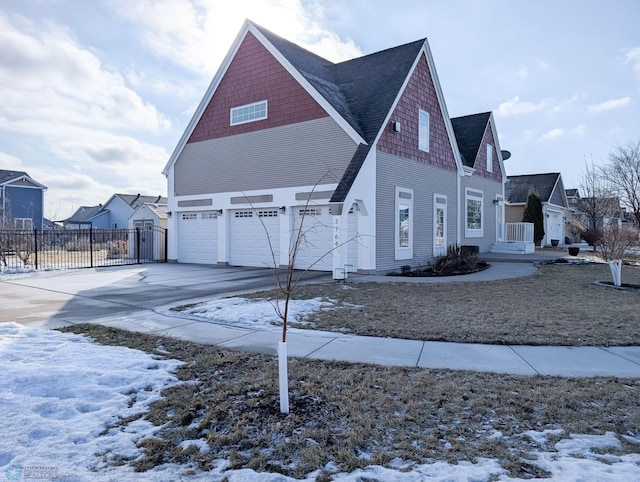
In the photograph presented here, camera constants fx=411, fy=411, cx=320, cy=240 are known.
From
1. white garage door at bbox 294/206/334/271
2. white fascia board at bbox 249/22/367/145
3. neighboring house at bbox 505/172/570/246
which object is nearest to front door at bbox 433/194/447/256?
white garage door at bbox 294/206/334/271

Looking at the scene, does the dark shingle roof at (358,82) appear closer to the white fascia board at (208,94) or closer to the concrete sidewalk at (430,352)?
the white fascia board at (208,94)

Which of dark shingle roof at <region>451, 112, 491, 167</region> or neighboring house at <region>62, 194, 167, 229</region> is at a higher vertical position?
dark shingle roof at <region>451, 112, 491, 167</region>

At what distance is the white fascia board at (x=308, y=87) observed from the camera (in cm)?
1492

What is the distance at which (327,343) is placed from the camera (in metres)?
6.18

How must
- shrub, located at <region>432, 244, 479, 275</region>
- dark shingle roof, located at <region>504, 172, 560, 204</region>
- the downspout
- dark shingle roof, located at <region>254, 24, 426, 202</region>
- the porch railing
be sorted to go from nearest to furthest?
dark shingle roof, located at <region>254, 24, 426, 202</region> → shrub, located at <region>432, 244, 479, 275</region> → the downspout → the porch railing → dark shingle roof, located at <region>504, 172, 560, 204</region>

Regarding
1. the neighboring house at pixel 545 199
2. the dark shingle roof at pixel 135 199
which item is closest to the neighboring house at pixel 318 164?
the neighboring house at pixel 545 199

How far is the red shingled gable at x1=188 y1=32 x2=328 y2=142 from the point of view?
648 inches

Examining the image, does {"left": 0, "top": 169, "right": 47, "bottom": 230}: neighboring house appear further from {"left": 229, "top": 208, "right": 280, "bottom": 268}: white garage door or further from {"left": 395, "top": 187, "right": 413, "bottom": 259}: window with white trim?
{"left": 395, "top": 187, "right": 413, "bottom": 259}: window with white trim

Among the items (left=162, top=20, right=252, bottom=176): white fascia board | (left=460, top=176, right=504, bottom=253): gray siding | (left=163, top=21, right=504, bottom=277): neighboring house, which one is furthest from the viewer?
(left=460, top=176, right=504, bottom=253): gray siding

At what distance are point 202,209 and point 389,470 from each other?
18564mm

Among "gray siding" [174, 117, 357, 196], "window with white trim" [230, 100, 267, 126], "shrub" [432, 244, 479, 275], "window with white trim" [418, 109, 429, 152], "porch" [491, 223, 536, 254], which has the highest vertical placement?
"window with white trim" [230, 100, 267, 126]

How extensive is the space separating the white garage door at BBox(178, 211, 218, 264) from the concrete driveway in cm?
214

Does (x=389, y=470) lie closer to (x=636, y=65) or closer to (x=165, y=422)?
(x=165, y=422)

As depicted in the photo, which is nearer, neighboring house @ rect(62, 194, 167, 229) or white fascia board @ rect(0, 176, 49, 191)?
white fascia board @ rect(0, 176, 49, 191)
